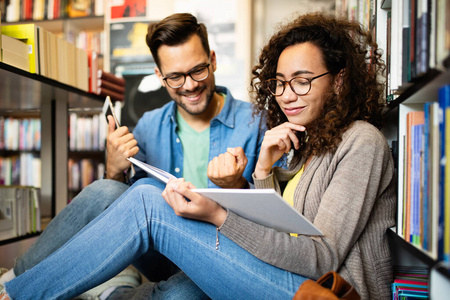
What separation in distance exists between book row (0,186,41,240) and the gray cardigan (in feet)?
3.93

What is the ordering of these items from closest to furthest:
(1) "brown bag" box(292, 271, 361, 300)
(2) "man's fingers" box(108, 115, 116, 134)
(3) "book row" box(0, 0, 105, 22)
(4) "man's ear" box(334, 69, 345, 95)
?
1. (1) "brown bag" box(292, 271, 361, 300)
2. (4) "man's ear" box(334, 69, 345, 95)
3. (2) "man's fingers" box(108, 115, 116, 134)
4. (3) "book row" box(0, 0, 105, 22)

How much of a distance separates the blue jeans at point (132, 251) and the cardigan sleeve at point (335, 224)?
0.17ft

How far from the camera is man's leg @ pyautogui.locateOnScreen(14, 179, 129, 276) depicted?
123cm

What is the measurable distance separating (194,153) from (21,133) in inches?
85.7

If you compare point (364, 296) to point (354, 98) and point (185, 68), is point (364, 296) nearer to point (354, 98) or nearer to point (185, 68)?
point (354, 98)

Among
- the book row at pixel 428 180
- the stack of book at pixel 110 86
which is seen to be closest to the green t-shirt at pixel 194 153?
the stack of book at pixel 110 86

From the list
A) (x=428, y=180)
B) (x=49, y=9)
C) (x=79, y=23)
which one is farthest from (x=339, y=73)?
(x=49, y=9)

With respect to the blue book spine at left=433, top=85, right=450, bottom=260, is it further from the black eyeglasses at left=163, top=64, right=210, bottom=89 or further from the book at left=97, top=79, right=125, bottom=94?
the book at left=97, top=79, right=125, bottom=94

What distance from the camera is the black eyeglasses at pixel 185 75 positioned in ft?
4.77

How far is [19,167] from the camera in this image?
3.11 m

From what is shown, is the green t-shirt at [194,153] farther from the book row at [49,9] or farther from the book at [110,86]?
the book row at [49,9]

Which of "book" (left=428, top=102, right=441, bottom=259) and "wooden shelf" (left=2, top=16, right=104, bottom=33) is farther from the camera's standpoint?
"wooden shelf" (left=2, top=16, right=104, bottom=33)

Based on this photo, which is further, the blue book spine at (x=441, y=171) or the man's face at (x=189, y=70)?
the man's face at (x=189, y=70)

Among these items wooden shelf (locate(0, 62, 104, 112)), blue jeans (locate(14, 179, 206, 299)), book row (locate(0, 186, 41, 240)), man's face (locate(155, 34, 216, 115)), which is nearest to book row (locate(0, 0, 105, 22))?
wooden shelf (locate(0, 62, 104, 112))
